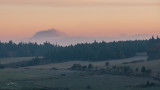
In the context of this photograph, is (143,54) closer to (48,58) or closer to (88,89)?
(48,58)

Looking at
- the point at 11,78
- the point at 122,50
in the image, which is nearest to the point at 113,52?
the point at 122,50

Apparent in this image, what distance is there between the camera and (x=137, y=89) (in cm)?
9112

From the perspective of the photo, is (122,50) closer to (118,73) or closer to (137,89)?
(118,73)

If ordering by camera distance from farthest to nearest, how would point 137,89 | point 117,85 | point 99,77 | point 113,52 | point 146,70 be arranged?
point 113,52 → point 146,70 → point 99,77 → point 117,85 → point 137,89

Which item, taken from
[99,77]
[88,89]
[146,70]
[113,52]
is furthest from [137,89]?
[113,52]

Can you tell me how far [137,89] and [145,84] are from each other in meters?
9.11

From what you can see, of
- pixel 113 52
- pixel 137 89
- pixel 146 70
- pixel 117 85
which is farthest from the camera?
pixel 113 52

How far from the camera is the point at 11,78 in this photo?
11625 cm

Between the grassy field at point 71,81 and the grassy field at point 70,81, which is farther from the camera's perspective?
the grassy field at point 70,81

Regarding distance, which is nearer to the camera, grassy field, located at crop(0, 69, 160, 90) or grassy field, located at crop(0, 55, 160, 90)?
grassy field, located at crop(0, 55, 160, 90)

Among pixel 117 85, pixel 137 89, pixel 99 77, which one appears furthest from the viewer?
pixel 99 77

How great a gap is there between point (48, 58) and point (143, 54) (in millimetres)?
33131

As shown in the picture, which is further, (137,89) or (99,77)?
(99,77)

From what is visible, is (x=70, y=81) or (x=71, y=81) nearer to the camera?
(x=71, y=81)
